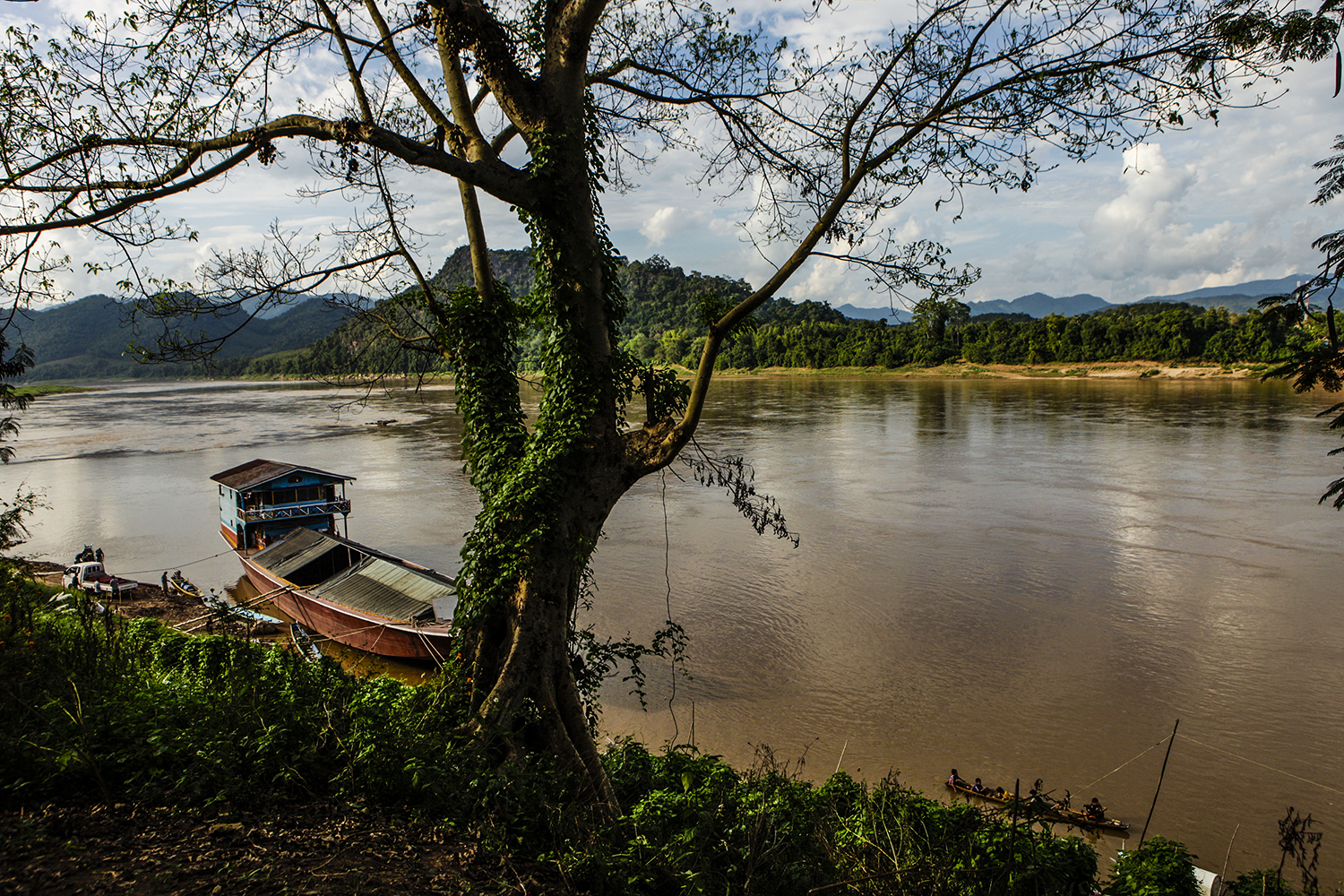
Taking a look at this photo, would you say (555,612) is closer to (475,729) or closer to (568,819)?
(475,729)

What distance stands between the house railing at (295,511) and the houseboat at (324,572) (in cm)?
3

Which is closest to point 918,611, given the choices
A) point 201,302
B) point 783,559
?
point 783,559

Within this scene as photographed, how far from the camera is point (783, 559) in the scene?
21656 mm

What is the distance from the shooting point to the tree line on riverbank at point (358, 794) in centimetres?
424

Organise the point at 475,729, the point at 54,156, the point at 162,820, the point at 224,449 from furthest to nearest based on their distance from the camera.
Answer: the point at 224,449 → the point at 475,729 → the point at 54,156 → the point at 162,820

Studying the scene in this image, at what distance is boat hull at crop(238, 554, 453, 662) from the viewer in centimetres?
1433

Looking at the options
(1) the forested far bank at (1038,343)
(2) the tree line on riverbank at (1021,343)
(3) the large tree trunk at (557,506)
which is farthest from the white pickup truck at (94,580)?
(1) the forested far bank at (1038,343)

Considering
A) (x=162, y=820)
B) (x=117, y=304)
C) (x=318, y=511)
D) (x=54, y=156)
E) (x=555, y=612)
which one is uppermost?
(x=54, y=156)

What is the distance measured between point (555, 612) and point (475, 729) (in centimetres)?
105

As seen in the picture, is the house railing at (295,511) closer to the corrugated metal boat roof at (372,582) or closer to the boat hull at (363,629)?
the corrugated metal boat roof at (372,582)

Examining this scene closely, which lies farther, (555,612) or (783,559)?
(783,559)

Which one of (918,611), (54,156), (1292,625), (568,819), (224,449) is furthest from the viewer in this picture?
(224,449)

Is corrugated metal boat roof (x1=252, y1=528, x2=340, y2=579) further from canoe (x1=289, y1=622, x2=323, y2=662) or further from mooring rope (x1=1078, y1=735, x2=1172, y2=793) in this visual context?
mooring rope (x1=1078, y1=735, x2=1172, y2=793)

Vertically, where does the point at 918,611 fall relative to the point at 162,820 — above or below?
below
